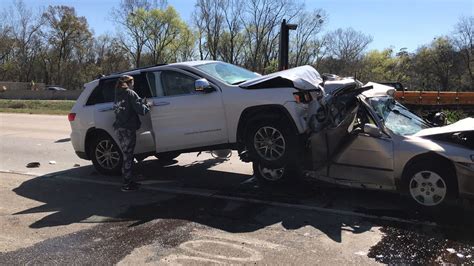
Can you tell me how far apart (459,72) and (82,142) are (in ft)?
268

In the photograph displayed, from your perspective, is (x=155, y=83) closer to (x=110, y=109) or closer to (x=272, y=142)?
(x=110, y=109)

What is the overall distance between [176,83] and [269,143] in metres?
1.94

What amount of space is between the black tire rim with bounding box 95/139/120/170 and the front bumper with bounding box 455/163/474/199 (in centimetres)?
551

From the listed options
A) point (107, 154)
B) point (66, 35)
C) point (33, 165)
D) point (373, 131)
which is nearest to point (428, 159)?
point (373, 131)

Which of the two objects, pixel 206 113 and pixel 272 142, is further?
pixel 206 113

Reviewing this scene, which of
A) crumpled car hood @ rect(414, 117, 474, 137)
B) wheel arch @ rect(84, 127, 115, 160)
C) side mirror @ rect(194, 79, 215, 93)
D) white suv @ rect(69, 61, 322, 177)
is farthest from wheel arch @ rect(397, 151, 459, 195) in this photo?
wheel arch @ rect(84, 127, 115, 160)

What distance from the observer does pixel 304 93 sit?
6918 mm

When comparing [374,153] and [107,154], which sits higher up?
[374,153]

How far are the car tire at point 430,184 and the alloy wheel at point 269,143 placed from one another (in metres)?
1.73

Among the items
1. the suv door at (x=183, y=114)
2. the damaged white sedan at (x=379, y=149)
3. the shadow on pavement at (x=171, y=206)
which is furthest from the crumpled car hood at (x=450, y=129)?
the suv door at (x=183, y=114)

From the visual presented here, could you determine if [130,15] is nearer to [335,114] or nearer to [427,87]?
[427,87]

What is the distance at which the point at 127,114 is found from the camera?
7520 millimetres

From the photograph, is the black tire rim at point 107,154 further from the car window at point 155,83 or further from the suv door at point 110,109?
the car window at point 155,83

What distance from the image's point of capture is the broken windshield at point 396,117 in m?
6.60
